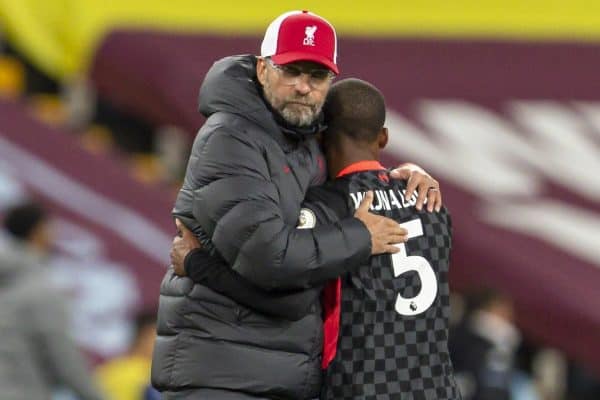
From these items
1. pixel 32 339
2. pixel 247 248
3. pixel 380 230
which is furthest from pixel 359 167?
pixel 32 339

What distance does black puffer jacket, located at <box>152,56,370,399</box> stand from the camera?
571 centimetres

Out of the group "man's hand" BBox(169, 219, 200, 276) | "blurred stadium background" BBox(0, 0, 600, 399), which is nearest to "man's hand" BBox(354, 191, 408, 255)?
"man's hand" BBox(169, 219, 200, 276)

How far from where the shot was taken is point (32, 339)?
7906 mm

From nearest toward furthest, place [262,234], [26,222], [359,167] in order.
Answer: [262,234] < [359,167] < [26,222]

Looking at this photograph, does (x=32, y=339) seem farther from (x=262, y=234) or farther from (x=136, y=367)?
(x=262, y=234)

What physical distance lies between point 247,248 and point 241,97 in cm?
45

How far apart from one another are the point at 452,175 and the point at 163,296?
603 cm

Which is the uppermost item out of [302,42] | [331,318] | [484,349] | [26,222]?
[302,42]

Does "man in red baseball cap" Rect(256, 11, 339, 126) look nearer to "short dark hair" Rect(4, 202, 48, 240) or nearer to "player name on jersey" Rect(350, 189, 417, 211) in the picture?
"player name on jersey" Rect(350, 189, 417, 211)

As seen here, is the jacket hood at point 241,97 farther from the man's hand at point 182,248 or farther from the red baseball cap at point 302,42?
the man's hand at point 182,248

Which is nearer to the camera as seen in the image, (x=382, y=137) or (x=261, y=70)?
(x=261, y=70)

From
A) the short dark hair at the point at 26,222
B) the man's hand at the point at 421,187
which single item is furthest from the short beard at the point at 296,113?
the short dark hair at the point at 26,222

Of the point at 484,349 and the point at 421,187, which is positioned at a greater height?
the point at 421,187

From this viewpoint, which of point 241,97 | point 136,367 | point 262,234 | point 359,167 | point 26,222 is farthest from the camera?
point 136,367
